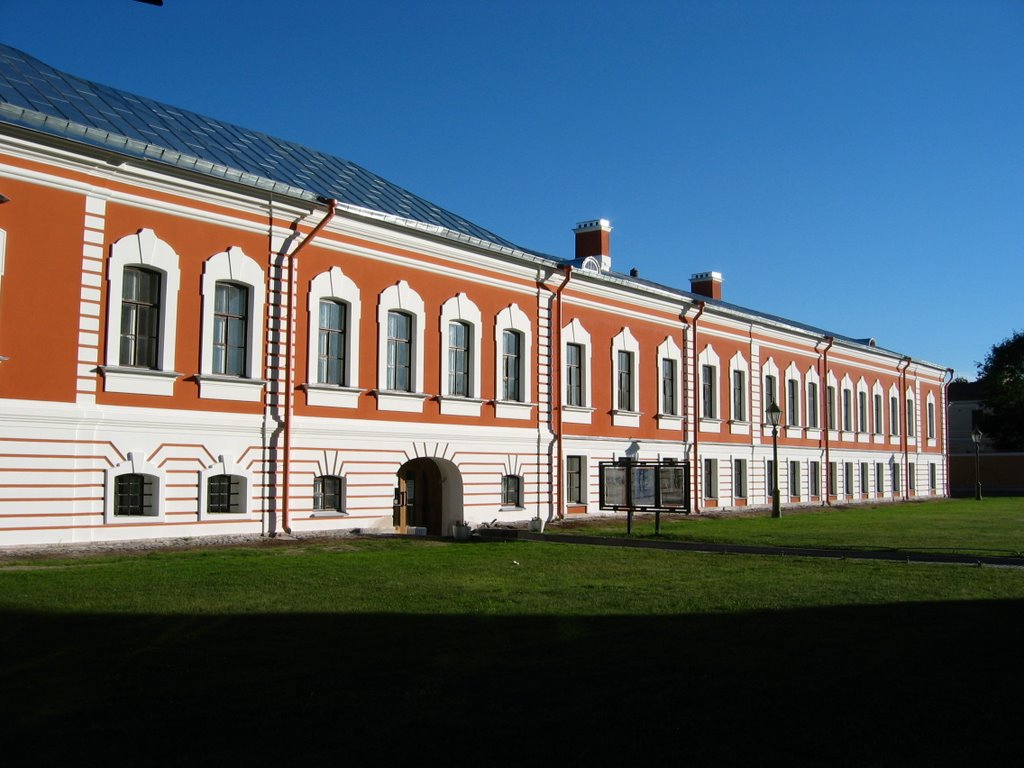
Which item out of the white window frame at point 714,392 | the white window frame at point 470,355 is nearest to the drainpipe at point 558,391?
the white window frame at point 470,355

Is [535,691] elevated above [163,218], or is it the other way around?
[163,218]

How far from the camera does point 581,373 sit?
2948 centimetres

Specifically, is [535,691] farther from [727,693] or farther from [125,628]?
[125,628]

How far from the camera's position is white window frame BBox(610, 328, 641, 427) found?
30.6m

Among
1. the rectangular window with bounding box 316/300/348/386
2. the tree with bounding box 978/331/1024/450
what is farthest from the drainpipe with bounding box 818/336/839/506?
A: the tree with bounding box 978/331/1024/450

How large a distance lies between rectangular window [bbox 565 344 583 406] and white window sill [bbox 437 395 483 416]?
389cm

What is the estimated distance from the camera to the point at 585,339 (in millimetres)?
29500

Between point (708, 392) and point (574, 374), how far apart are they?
7.91 m

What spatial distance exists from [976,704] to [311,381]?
1681cm

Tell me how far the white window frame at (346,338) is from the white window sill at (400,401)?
0.68 metres

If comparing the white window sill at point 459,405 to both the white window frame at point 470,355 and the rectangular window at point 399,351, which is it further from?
the rectangular window at point 399,351

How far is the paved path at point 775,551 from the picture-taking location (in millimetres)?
16688

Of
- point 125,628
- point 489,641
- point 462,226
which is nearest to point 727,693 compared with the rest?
point 489,641

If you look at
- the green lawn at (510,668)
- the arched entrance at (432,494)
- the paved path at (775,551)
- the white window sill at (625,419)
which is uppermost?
the white window sill at (625,419)
